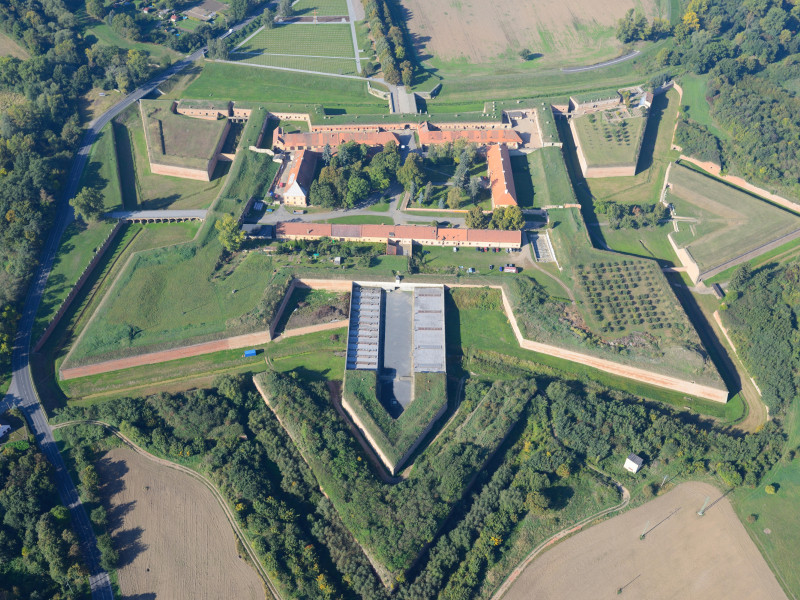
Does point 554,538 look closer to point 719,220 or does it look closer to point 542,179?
point 542,179

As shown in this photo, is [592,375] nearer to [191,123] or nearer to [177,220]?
[177,220]

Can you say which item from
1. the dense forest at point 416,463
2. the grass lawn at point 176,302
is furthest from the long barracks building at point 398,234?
the dense forest at point 416,463

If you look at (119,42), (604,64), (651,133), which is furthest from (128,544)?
(604,64)

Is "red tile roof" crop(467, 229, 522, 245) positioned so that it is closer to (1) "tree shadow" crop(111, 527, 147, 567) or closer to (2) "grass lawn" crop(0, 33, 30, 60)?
(1) "tree shadow" crop(111, 527, 147, 567)

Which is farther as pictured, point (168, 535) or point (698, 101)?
point (698, 101)

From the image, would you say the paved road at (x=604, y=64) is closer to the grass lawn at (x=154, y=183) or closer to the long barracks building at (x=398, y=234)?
the long barracks building at (x=398, y=234)

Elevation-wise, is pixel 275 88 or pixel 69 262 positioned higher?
pixel 275 88
